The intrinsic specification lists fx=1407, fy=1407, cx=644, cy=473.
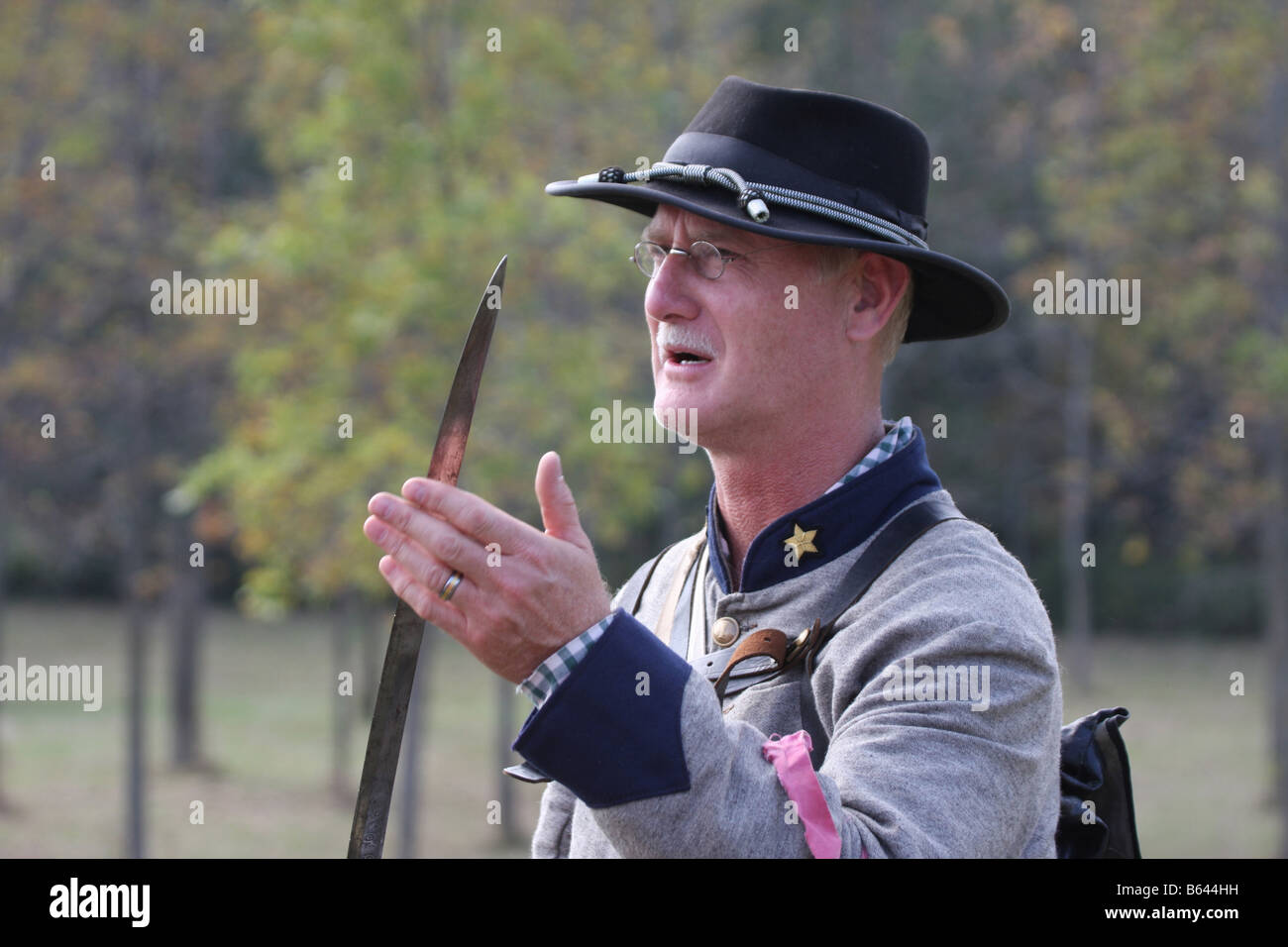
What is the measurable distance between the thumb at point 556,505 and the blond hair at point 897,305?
0.89m

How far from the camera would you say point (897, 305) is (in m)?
2.59

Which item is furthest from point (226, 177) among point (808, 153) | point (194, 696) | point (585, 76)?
point (808, 153)

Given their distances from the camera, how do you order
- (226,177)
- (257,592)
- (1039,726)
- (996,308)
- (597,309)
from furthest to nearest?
1. (226,177)
2. (597,309)
3. (257,592)
4. (996,308)
5. (1039,726)

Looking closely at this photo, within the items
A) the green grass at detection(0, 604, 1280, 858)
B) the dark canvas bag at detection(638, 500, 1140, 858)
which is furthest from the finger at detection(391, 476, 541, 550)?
the green grass at detection(0, 604, 1280, 858)

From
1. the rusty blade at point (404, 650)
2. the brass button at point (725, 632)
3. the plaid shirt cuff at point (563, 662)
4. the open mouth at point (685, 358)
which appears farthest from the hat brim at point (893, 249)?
the plaid shirt cuff at point (563, 662)

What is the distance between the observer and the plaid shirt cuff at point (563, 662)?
68.4 inches

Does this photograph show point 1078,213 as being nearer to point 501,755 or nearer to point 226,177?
point 501,755

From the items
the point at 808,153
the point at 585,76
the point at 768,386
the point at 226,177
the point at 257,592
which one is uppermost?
the point at 226,177

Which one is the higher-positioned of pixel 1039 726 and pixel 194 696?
pixel 1039 726

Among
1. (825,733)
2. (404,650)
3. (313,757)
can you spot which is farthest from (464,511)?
(313,757)

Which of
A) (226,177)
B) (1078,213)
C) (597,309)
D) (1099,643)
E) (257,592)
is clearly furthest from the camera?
(1099,643)

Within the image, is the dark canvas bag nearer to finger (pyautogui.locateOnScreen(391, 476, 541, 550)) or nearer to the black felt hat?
the black felt hat

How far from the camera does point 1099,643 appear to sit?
2925cm

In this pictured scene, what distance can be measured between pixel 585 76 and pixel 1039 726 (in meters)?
10.1
